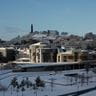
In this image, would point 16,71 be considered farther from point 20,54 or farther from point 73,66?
point 20,54

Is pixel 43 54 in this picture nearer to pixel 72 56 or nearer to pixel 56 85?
pixel 72 56

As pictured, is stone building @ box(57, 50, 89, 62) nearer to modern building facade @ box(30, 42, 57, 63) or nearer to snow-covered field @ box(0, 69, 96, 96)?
modern building facade @ box(30, 42, 57, 63)

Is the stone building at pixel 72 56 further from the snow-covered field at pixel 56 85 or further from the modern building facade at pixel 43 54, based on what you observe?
the snow-covered field at pixel 56 85

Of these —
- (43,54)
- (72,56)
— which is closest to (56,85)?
(72,56)

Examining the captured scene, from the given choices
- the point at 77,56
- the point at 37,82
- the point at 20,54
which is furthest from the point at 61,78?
the point at 20,54

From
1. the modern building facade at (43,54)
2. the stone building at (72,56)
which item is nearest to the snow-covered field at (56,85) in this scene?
the stone building at (72,56)

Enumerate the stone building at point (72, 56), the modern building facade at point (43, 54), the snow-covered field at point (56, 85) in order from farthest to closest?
1. the modern building facade at point (43, 54)
2. the stone building at point (72, 56)
3. the snow-covered field at point (56, 85)

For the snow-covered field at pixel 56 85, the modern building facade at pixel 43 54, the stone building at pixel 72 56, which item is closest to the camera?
the snow-covered field at pixel 56 85

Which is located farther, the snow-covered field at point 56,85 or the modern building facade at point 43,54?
the modern building facade at point 43,54

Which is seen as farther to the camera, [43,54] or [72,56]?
[43,54]

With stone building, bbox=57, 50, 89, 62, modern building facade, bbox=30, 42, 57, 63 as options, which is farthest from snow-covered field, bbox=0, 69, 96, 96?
modern building facade, bbox=30, 42, 57, 63

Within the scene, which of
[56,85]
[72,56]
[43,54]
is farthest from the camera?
[43,54]

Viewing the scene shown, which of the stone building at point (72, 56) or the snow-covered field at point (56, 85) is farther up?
the stone building at point (72, 56)

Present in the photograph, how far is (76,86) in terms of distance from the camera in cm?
755
